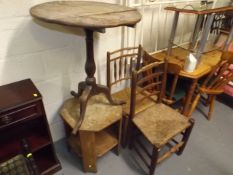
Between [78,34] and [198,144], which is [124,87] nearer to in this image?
[78,34]

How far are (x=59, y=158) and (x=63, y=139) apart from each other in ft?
0.70

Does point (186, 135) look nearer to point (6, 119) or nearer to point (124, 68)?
point (124, 68)

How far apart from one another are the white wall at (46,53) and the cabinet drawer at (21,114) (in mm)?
303

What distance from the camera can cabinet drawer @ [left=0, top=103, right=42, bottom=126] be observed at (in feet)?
3.50

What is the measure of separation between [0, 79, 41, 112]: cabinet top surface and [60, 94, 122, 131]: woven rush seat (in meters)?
0.33

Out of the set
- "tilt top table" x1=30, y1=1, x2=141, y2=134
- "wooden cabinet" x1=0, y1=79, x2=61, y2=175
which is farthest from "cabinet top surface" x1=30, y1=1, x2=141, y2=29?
"wooden cabinet" x1=0, y1=79, x2=61, y2=175

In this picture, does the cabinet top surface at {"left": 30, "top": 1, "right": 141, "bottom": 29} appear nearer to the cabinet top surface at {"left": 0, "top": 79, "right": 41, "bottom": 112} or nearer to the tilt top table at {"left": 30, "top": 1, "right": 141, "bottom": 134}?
the tilt top table at {"left": 30, "top": 1, "right": 141, "bottom": 134}

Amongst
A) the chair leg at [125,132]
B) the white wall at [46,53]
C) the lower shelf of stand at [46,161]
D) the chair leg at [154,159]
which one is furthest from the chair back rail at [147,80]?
the lower shelf of stand at [46,161]

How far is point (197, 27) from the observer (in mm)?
1854

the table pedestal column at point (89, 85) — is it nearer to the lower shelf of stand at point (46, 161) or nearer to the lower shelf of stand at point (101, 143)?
the lower shelf of stand at point (101, 143)

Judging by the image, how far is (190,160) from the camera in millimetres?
1691

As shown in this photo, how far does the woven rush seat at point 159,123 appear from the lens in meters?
1.37

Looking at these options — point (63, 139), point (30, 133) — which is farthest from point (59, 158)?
point (30, 133)

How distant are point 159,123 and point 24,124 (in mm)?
1034
